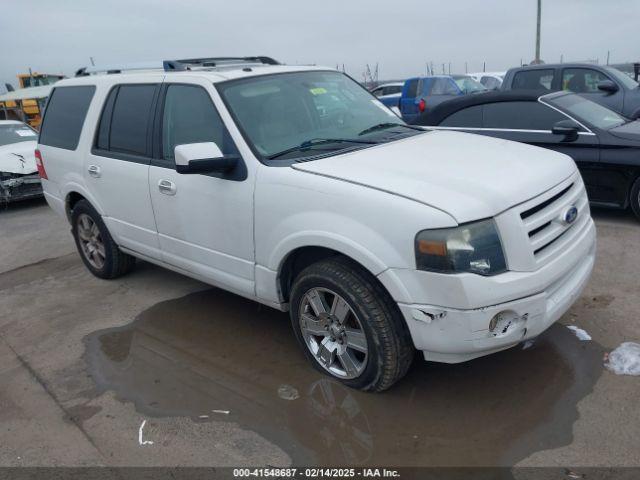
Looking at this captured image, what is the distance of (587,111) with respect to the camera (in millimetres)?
6527

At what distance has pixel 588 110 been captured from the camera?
657 cm

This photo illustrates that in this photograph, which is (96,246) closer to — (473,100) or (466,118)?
(466,118)

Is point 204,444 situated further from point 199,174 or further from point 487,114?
point 487,114

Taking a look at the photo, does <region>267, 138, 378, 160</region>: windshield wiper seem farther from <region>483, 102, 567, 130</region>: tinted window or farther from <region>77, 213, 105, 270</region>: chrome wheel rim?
<region>483, 102, 567, 130</region>: tinted window

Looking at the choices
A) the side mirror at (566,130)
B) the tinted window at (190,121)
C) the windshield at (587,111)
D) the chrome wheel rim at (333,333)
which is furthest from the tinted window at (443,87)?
the chrome wheel rim at (333,333)

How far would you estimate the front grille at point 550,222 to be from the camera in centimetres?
290

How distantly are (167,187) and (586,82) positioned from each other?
822 centimetres

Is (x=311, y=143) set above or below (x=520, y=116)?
above

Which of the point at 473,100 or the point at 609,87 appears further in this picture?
the point at 609,87

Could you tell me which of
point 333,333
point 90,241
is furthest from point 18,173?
point 333,333

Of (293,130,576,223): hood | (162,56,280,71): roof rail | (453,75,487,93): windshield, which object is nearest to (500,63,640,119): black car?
(453,75,487,93): windshield

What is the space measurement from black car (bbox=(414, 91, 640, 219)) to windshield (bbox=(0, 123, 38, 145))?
7600mm

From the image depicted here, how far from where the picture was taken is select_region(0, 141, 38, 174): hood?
9.30 metres

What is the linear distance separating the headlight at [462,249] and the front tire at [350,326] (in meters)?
0.39
